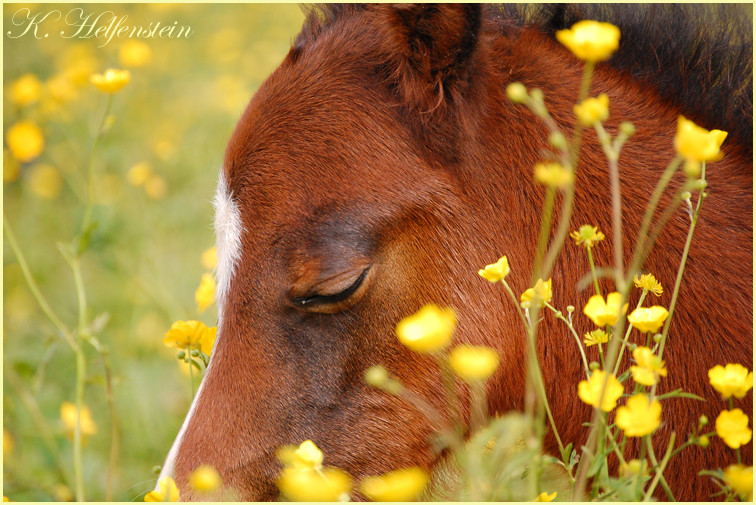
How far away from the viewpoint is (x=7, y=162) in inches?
202

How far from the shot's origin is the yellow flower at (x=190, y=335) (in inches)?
98.1

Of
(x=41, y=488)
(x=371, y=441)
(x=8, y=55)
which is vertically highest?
(x=8, y=55)

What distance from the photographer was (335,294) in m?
2.21

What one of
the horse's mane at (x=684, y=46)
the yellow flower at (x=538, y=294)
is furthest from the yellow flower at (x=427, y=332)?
the horse's mane at (x=684, y=46)

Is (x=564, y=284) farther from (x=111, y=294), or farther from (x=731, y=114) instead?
(x=111, y=294)

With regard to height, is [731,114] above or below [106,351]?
above

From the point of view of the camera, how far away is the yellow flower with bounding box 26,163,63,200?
6250 millimetres

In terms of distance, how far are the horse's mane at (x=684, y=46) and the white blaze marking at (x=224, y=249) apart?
66cm

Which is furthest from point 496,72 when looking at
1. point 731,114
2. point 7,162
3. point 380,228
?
point 7,162

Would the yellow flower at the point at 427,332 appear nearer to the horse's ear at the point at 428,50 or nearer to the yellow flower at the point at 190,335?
the horse's ear at the point at 428,50

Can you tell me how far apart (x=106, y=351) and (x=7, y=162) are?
3111 mm

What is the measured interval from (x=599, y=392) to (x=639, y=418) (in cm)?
11

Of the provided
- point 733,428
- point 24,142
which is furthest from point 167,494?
point 24,142

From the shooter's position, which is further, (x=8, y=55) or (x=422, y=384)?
(x=8, y=55)
